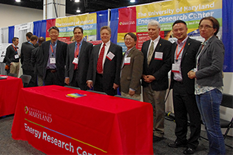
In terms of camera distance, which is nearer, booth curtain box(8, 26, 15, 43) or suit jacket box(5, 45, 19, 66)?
suit jacket box(5, 45, 19, 66)

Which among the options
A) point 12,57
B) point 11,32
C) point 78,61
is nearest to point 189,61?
point 78,61

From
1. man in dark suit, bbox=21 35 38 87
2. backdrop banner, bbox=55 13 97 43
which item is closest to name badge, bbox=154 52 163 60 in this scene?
backdrop banner, bbox=55 13 97 43

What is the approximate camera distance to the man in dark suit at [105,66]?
9.11 feet

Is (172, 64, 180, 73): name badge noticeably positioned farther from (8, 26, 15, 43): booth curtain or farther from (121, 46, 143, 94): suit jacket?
(8, 26, 15, 43): booth curtain

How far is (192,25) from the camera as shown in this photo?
3.07 metres

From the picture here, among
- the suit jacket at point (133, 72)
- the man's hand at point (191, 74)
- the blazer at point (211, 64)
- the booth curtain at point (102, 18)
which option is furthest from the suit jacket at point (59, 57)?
the blazer at point (211, 64)

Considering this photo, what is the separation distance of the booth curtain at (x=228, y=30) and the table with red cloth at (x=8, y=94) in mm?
3704

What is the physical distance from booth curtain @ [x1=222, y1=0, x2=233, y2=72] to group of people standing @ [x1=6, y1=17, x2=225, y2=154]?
2.75ft

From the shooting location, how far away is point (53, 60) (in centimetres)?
334

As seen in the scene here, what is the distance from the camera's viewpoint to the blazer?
1.90 m

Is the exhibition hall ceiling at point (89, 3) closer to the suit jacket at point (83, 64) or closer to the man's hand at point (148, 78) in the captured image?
the suit jacket at point (83, 64)

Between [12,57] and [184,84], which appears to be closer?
[184,84]

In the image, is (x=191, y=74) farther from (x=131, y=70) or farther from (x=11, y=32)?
(x=11, y=32)

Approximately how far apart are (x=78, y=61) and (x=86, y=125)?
1.74 m
